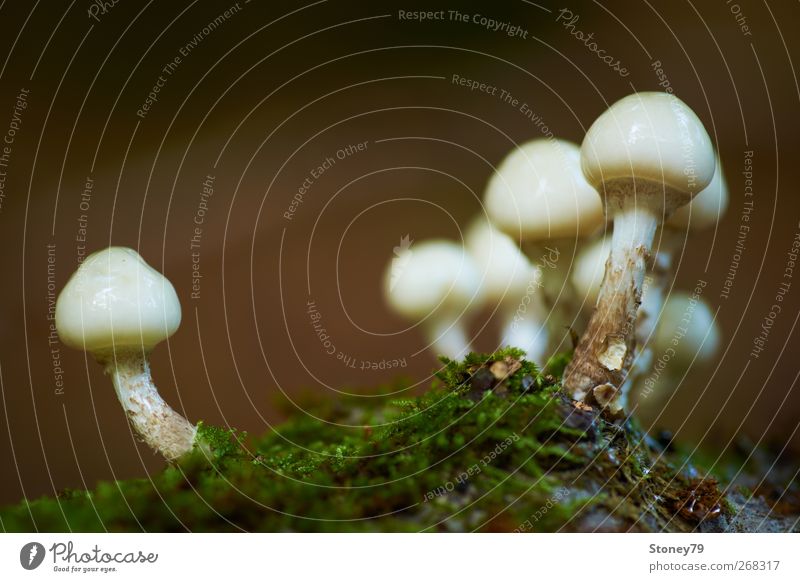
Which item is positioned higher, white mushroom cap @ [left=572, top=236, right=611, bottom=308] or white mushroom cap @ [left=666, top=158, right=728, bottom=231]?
white mushroom cap @ [left=666, top=158, right=728, bottom=231]

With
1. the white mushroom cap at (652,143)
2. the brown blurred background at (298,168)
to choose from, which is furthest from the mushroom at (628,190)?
the brown blurred background at (298,168)

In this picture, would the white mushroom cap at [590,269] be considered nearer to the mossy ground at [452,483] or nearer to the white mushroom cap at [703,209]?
the white mushroom cap at [703,209]

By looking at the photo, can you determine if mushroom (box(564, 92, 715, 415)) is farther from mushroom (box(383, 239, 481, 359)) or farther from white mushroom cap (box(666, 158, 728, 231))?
mushroom (box(383, 239, 481, 359))

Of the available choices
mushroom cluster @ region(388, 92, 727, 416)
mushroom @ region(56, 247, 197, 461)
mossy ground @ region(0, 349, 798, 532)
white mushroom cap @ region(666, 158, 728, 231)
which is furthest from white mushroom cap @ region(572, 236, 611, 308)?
mushroom @ region(56, 247, 197, 461)

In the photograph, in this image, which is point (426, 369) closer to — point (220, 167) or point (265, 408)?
point (265, 408)

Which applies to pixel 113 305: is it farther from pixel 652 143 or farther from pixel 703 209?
pixel 703 209

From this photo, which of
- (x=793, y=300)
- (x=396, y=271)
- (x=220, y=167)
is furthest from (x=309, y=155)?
(x=793, y=300)

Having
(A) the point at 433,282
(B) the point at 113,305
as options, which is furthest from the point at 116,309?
(A) the point at 433,282
